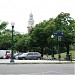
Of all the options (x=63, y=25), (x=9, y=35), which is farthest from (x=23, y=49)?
(x=63, y=25)

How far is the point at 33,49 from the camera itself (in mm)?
83062

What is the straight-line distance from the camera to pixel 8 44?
108562 mm

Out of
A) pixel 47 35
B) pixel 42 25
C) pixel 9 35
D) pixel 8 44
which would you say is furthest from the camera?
pixel 8 44

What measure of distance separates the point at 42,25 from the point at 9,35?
2993 centimetres

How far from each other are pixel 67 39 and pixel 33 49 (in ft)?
75.4

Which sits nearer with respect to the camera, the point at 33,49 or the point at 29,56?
the point at 29,56

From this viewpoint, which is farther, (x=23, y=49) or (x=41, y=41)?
(x=23, y=49)

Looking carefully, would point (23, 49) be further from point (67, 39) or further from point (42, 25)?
point (67, 39)

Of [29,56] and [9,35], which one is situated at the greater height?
[9,35]

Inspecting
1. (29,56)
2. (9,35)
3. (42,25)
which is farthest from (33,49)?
(29,56)

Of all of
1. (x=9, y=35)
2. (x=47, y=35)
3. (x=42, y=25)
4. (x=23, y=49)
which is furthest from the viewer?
(x=9, y=35)

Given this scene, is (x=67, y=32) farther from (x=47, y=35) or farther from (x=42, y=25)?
(x=42, y=25)

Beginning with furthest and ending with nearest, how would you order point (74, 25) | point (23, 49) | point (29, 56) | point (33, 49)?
point (23, 49) < point (33, 49) < point (74, 25) < point (29, 56)

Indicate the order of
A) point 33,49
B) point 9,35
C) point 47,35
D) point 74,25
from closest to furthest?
point 74,25 < point 47,35 < point 33,49 < point 9,35
